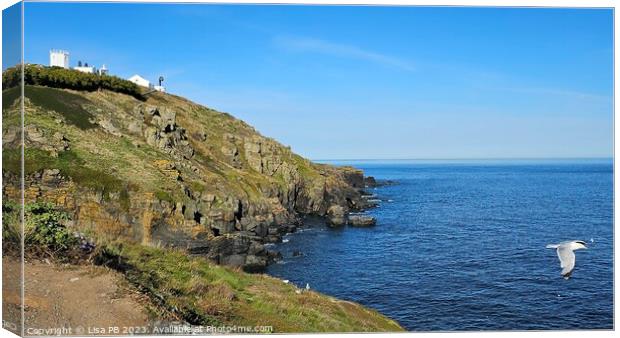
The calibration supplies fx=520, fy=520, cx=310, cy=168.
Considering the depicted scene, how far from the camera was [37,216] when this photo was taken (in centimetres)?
1397

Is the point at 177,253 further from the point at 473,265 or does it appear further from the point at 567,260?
the point at 473,265

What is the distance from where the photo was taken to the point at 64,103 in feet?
158

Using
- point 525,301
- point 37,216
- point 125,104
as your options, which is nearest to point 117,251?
point 37,216

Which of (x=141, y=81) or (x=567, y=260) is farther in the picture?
(x=141, y=81)

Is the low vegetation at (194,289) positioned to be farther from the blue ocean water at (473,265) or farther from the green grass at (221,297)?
the blue ocean water at (473,265)

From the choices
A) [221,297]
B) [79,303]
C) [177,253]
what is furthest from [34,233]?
[177,253]

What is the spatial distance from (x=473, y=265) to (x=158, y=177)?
1028 inches

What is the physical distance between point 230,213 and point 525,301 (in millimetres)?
28158

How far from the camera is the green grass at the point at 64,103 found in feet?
142

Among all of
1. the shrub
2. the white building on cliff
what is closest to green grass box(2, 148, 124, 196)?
the shrub

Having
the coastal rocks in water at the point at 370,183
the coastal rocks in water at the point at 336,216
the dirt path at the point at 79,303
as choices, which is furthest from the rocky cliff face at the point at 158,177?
the coastal rocks in water at the point at 370,183

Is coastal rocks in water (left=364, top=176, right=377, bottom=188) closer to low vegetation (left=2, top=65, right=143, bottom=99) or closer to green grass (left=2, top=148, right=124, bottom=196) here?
low vegetation (left=2, top=65, right=143, bottom=99)

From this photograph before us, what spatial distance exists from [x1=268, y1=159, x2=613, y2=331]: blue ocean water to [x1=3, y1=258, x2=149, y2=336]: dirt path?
1550 cm

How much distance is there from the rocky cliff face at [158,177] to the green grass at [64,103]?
158 mm
